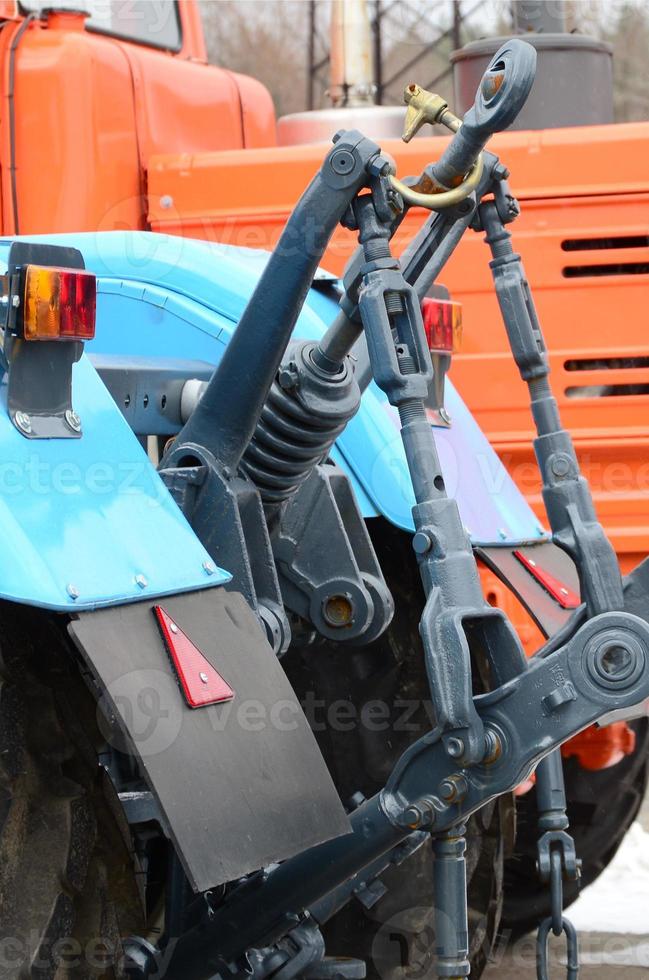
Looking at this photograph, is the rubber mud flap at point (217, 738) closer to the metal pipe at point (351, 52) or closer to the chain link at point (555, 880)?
the chain link at point (555, 880)

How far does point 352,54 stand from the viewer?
4.34 metres

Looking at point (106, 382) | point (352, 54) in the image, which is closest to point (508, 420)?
point (352, 54)

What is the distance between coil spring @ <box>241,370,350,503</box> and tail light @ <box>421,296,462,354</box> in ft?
2.00

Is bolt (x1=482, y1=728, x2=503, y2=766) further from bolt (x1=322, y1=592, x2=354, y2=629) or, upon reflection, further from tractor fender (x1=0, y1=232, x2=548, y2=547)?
tractor fender (x1=0, y1=232, x2=548, y2=547)

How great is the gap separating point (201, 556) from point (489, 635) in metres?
0.40

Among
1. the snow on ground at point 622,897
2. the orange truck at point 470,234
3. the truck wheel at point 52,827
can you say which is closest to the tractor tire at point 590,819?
the orange truck at point 470,234

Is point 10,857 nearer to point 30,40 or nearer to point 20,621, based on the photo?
point 20,621

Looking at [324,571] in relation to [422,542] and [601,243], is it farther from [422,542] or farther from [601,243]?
[601,243]

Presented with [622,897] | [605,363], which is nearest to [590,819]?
[622,897]

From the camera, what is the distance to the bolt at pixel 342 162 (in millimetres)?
1893

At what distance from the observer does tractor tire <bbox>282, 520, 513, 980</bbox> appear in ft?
8.64

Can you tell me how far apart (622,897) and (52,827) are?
8.08 feet

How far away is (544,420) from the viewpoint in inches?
84.7

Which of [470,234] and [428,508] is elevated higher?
[428,508]
